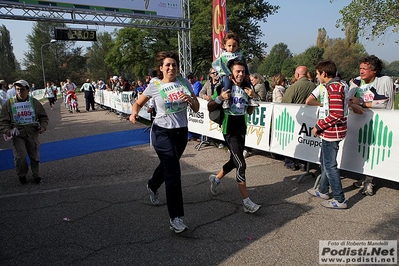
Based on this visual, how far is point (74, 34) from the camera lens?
16.3 meters

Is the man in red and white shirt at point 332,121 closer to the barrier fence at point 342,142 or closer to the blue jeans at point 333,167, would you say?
the blue jeans at point 333,167

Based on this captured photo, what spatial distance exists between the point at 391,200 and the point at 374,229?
1.06m

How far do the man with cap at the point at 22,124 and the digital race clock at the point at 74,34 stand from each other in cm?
1213

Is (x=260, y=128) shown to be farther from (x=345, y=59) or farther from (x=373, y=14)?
(x=345, y=59)

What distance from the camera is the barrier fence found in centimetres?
440

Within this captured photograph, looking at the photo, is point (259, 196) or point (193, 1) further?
point (193, 1)

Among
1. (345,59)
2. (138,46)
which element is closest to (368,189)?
(138,46)

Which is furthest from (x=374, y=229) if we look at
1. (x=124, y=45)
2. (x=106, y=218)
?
(x=124, y=45)

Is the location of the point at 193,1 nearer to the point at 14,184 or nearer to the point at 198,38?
the point at 198,38

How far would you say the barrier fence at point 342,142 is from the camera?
173 inches

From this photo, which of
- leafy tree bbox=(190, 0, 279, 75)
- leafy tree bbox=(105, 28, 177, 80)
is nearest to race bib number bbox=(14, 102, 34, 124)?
leafy tree bbox=(190, 0, 279, 75)

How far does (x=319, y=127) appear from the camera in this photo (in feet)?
13.3

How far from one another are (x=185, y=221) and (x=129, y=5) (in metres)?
14.5

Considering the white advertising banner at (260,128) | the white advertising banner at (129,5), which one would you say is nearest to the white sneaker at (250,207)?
the white advertising banner at (260,128)
